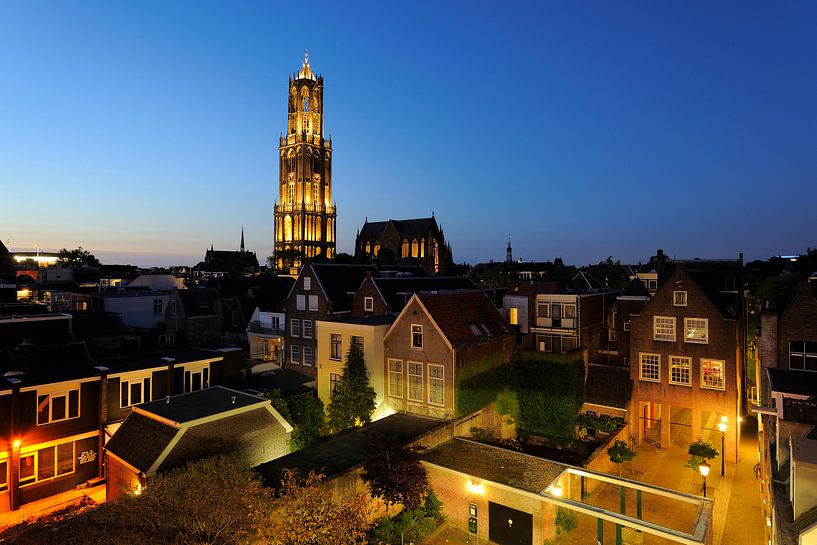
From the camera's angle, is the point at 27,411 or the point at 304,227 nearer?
the point at 27,411

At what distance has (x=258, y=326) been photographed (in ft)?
184

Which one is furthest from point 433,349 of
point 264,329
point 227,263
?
point 227,263

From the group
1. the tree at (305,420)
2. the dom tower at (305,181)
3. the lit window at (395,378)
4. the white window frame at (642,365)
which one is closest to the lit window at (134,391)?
the tree at (305,420)

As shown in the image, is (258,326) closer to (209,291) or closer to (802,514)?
(209,291)

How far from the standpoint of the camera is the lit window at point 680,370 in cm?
3109

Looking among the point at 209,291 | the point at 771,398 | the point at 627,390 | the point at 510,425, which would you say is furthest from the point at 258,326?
the point at 771,398

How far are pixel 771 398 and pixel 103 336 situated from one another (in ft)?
170

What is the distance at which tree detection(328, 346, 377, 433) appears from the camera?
29.8 m

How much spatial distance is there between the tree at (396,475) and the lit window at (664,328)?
20280mm

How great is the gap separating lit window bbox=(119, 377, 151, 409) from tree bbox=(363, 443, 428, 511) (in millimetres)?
18842

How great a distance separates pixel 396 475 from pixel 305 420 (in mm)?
12929

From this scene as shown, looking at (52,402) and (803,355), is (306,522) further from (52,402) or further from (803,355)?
(803,355)

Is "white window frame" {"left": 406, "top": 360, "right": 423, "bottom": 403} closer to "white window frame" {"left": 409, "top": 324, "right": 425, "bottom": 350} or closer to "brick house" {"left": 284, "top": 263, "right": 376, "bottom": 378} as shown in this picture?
"white window frame" {"left": 409, "top": 324, "right": 425, "bottom": 350}

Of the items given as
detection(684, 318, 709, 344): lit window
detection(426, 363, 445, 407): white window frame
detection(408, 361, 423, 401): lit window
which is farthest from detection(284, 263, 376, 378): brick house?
detection(684, 318, 709, 344): lit window
